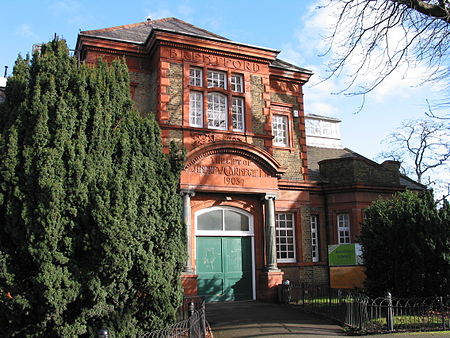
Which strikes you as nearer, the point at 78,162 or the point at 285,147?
the point at 78,162

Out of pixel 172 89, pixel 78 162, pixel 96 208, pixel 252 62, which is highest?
pixel 252 62

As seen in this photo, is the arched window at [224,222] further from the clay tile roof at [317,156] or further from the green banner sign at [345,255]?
the clay tile roof at [317,156]

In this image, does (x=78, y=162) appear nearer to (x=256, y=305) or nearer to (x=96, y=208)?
(x=96, y=208)

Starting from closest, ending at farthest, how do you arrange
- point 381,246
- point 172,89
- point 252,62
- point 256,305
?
point 381,246 → point 256,305 → point 172,89 → point 252,62

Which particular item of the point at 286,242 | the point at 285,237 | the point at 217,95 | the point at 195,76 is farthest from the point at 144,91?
the point at 286,242

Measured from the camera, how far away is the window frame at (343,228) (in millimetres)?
18594

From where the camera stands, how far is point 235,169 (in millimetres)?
15453

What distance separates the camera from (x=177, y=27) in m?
19.2

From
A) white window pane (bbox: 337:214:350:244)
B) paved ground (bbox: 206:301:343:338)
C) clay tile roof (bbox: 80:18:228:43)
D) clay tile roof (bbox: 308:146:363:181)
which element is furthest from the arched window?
clay tile roof (bbox: 80:18:228:43)

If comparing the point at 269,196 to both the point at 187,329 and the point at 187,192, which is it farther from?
the point at 187,329

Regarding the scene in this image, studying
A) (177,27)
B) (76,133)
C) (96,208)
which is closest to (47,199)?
(96,208)

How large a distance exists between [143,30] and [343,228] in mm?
12007

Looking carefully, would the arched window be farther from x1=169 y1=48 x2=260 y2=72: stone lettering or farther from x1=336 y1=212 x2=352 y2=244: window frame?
x1=169 y1=48 x2=260 y2=72: stone lettering

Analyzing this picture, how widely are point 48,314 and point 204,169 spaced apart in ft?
27.2
